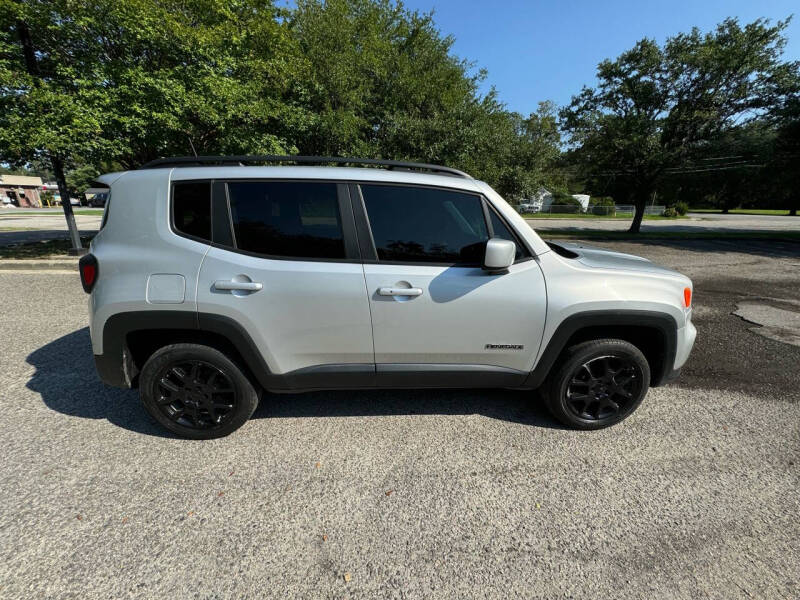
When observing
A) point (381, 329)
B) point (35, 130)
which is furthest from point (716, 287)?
point (35, 130)

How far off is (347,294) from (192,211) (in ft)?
3.82

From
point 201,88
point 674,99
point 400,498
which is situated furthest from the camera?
point 674,99

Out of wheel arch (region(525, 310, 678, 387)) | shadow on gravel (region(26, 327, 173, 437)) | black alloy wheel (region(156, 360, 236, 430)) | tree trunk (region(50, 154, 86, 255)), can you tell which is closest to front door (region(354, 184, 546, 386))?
wheel arch (region(525, 310, 678, 387))

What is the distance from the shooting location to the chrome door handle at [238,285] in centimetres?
226

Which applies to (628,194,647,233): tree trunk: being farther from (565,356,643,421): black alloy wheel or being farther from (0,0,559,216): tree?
(565,356,643,421): black alloy wheel

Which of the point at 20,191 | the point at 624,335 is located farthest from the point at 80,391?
the point at 20,191

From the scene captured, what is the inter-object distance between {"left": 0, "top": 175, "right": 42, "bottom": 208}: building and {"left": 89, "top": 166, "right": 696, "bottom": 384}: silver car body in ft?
233

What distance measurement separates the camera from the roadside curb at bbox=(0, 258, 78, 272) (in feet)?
25.3

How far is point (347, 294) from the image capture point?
7.55 ft

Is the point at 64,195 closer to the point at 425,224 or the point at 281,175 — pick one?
the point at 281,175

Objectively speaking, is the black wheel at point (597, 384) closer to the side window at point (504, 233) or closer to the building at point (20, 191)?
the side window at point (504, 233)

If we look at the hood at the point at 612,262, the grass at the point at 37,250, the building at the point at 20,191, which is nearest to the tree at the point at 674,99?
the hood at the point at 612,262

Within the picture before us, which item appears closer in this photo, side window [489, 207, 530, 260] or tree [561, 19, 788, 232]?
side window [489, 207, 530, 260]

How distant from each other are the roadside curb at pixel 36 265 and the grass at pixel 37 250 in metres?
0.50
